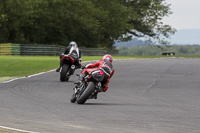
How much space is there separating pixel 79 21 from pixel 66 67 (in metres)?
49.9

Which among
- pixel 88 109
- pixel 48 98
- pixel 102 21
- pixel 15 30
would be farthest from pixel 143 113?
pixel 102 21

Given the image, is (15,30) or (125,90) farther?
(15,30)

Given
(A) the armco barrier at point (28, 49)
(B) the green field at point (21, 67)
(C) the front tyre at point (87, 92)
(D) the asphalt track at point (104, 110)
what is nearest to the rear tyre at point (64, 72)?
(D) the asphalt track at point (104, 110)

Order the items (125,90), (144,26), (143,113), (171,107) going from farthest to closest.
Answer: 1. (144,26)
2. (125,90)
3. (171,107)
4. (143,113)

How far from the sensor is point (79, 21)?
70.8 metres

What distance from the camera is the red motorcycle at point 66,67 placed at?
828 inches

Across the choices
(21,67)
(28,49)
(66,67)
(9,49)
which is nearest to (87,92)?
(66,67)

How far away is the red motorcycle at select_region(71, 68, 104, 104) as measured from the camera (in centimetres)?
1281

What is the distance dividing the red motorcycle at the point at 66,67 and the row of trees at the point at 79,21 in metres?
37.4

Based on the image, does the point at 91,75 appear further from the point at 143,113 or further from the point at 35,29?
the point at 35,29

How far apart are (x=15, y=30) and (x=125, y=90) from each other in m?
48.7

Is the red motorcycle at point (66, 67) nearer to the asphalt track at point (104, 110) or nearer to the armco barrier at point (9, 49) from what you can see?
the asphalt track at point (104, 110)

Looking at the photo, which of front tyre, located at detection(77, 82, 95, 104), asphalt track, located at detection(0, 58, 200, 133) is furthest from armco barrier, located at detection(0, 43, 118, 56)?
front tyre, located at detection(77, 82, 95, 104)

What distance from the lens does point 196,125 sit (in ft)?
31.1
